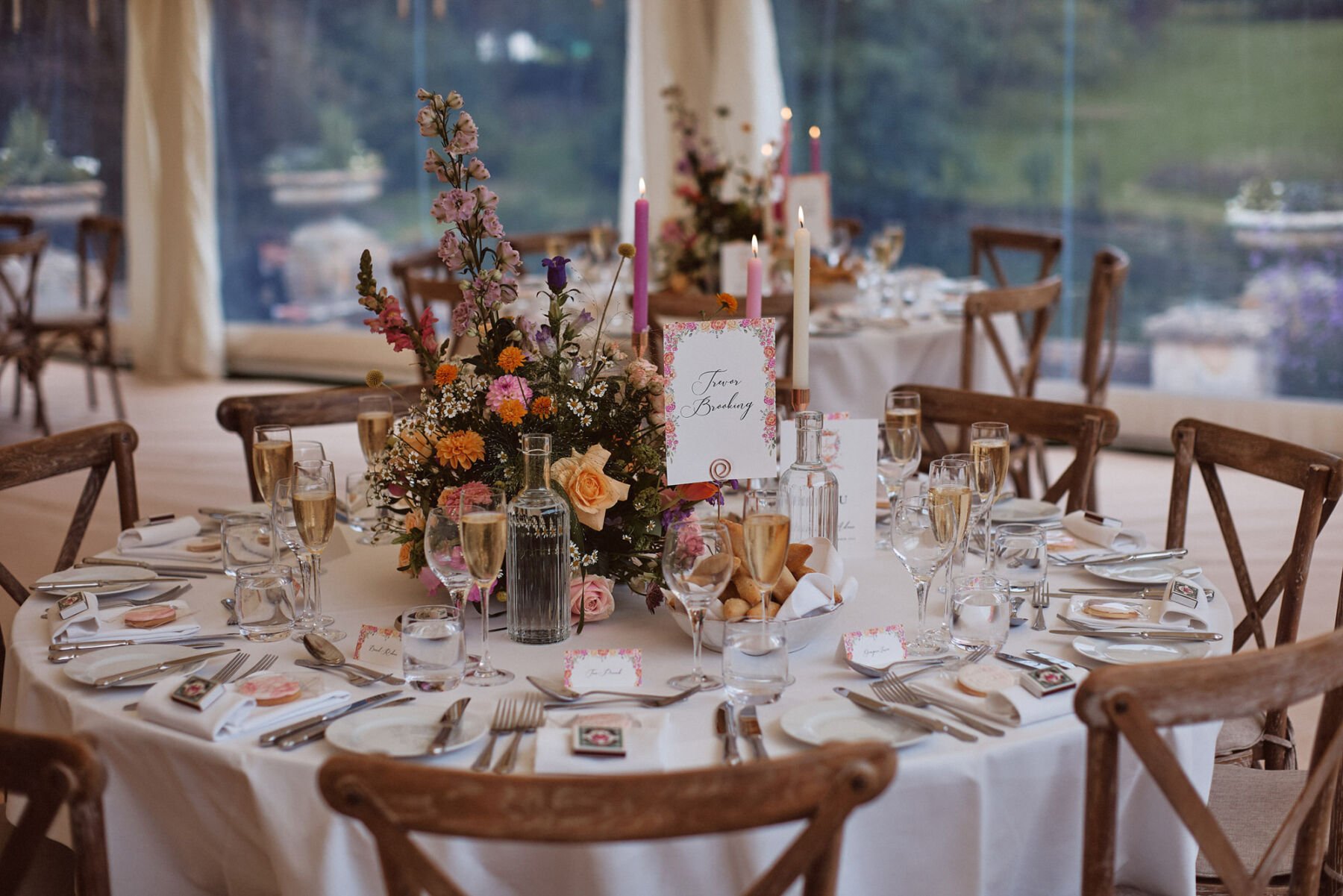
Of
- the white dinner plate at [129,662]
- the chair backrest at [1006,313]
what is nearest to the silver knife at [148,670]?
the white dinner plate at [129,662]

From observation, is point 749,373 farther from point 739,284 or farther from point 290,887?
point 739,284

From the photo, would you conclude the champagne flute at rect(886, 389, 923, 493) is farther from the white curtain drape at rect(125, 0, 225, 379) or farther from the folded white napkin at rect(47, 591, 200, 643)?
the white curtain drape at rect(125, 0, 225, 379)

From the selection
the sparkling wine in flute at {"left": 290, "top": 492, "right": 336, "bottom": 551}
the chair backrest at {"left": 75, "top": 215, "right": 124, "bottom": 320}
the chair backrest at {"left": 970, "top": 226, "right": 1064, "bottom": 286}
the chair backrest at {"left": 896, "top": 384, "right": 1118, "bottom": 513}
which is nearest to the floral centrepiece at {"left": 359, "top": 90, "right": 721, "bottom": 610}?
the sparkling wine in flute at {"left": 290, "top": 492, "right": 336, "bottom": 551}

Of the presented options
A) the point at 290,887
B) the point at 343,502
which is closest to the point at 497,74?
the point at 343,502

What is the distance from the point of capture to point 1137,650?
1.58 m

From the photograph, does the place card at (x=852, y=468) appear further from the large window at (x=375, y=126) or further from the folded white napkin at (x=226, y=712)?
the large window at (x=375, y=126)

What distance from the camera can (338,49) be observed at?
7.55m

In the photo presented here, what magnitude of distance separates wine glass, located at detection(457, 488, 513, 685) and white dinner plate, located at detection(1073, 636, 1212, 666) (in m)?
0.72

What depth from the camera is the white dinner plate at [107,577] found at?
183 centimetres

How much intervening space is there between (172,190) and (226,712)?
7.08 metres

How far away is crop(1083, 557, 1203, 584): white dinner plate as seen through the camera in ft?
6.09

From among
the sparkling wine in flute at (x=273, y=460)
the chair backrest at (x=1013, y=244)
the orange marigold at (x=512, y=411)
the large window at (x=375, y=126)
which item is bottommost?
the sparkling wine in flute at (x=273, y=460)

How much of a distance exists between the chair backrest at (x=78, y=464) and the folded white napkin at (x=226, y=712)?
815mm

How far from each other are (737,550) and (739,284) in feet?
8.05
